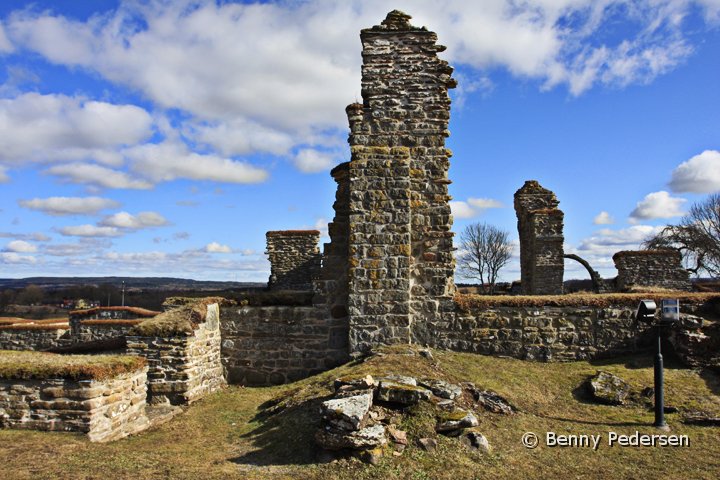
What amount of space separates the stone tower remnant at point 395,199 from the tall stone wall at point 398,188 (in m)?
0.02

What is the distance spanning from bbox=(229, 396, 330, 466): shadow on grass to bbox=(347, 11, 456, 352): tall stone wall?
2.17 m

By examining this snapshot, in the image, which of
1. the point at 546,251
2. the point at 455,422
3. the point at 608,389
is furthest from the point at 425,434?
the point at 546,251

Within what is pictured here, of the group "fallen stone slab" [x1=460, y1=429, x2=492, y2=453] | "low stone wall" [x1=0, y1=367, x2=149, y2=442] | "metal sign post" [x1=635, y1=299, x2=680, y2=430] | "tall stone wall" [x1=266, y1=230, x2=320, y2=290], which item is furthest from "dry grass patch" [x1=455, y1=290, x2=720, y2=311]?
"tall stone wall" [x1=266, y1=230, x2=320, y2=290]

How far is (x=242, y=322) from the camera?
1019cm

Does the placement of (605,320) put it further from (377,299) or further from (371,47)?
(371,47)

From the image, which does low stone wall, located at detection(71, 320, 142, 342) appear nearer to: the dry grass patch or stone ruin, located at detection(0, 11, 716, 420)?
stone ruin, located at detection(0, 11, 716, 420)

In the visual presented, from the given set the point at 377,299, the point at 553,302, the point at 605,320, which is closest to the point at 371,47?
the point at 377,299

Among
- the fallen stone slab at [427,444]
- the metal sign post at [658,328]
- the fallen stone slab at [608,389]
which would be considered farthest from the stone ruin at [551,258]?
the fallen stone slab at [427,444]

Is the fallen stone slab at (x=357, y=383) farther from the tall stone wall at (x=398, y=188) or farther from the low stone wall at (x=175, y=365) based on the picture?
the low stone wall at (x=175, y=365)

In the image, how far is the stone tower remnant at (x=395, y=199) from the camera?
896cm

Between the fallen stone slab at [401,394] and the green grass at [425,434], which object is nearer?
the green grass at [425,434]

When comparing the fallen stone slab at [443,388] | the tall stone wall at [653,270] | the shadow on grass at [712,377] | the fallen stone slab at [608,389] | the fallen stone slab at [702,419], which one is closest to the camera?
the fallen stone slab at [443,388]

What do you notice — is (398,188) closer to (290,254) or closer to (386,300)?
(386,300)

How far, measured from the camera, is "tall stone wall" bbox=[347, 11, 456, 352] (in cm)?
895
